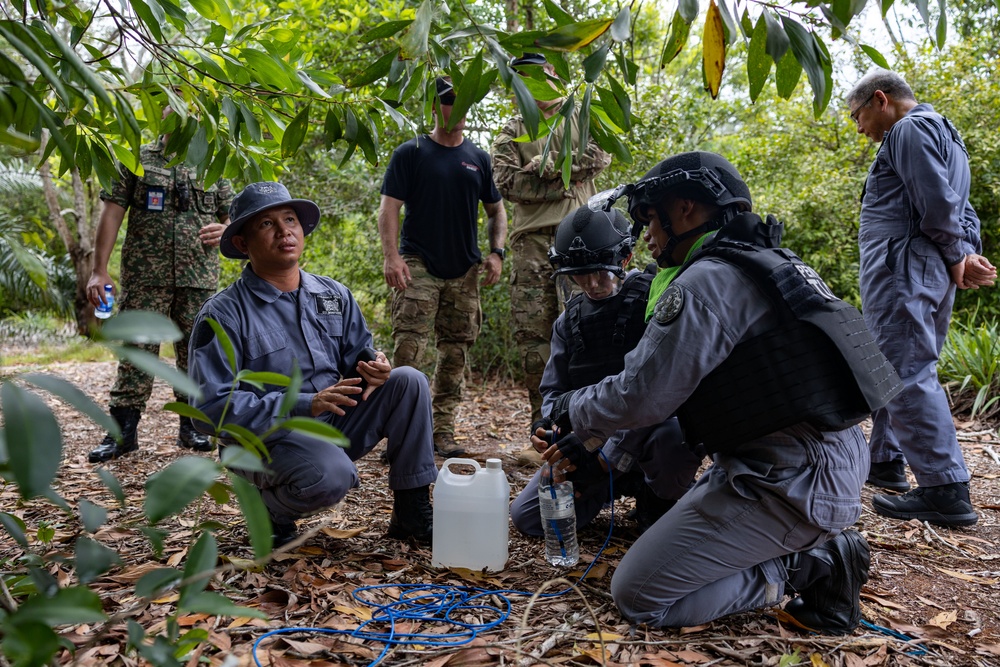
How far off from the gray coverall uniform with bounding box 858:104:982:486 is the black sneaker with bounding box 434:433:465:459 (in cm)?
228

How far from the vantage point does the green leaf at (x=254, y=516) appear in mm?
918

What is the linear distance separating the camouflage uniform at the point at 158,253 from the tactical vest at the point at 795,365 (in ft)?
10.6

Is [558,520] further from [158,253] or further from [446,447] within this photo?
[158,253]

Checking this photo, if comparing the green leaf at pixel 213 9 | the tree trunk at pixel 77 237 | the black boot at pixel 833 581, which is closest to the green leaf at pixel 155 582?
the green leaf at pixel 213 9

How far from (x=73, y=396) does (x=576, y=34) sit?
0.99 metres

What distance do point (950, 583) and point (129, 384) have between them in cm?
413

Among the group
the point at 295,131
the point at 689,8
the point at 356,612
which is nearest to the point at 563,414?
the point at 356,612

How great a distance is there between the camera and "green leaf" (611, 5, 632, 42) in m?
1.18

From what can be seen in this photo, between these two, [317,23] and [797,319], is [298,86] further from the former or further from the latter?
[317,23]

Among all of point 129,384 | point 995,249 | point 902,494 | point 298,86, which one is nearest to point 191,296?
point 129,384

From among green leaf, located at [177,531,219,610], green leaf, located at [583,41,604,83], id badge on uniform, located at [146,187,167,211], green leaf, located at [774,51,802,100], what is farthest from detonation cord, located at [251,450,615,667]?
id badge on uniform, located at [146,187,167,211]

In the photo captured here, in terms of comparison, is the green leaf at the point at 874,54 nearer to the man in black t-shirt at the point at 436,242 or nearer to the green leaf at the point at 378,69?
the green leaf at the point at 378,69

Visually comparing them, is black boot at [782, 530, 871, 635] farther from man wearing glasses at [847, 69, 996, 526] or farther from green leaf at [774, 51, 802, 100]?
green leaf at [774, 51, 802, 100]

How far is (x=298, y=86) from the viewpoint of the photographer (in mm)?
2271
